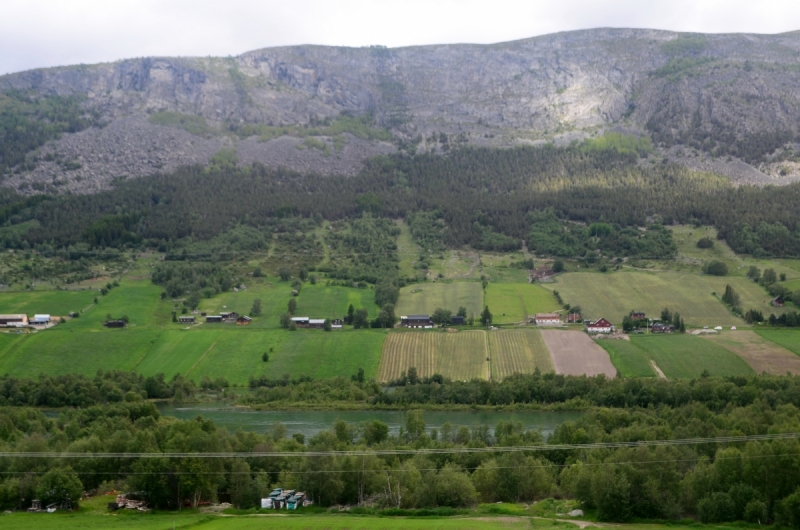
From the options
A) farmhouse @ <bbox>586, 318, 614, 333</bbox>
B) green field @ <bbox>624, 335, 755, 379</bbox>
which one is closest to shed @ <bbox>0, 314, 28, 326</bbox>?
farmhouse @ <bbox>586, 318, 614, 333</bbox>

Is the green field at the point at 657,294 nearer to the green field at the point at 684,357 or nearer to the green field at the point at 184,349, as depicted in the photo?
the green field at the point at 684,357

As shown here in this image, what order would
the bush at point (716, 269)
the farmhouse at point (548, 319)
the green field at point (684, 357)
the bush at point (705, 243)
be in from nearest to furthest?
the green field at point (684, 357), the farmhouse at point (548, 319), the bush at point (716, 269), the bush at point (705, 243)

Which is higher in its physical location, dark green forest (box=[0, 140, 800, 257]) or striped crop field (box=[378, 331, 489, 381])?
dark green forest (box=[0, 140, 800, 257])

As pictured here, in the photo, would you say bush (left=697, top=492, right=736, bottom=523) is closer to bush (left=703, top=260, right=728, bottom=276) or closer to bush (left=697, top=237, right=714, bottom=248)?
bush (left=703, top=260, right=728, bottom=276)

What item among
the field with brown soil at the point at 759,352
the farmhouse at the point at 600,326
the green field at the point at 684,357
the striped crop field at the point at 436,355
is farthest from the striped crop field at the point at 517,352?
the field with brown soil at the point at 759,352

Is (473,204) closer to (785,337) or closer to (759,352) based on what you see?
(785,337)

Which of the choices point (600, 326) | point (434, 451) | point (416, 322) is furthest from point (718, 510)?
point (416, 322)

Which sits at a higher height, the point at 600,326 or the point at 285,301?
the point at 285,301
